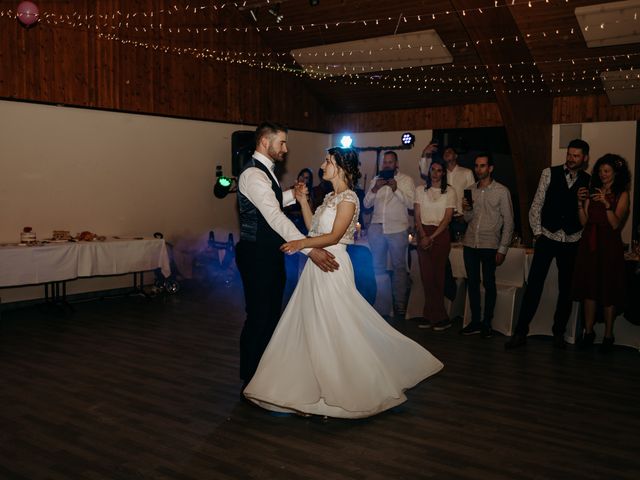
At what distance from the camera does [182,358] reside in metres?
4.96

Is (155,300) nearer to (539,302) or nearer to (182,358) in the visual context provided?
(182,358)

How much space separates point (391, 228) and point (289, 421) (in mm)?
3092

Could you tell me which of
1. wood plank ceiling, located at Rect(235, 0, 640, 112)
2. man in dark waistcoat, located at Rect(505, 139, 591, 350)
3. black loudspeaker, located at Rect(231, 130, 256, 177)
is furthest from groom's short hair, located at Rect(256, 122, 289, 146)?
black loudspeaker, located at Rect(231, 130, 256, 177)

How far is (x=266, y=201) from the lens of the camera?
3.58 m

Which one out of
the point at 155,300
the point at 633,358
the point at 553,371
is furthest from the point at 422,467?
the point at 155,300

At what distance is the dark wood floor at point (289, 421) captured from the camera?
299 centimetres

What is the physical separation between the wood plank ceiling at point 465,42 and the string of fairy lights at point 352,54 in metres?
0.02

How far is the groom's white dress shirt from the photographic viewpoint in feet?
11.6

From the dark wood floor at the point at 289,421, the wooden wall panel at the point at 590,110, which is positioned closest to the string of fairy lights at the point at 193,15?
the wooden wall panel at the point at 590,110

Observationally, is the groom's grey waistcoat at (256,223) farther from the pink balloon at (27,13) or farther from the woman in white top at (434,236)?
the pink balloon at (27,13)

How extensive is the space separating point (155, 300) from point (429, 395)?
14.8 ft

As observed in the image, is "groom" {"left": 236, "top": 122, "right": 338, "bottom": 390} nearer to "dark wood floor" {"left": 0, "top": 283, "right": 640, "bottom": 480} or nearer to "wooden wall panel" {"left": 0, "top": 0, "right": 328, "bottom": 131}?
"dark wood floor" {"left": 0, "top": 283, "right": 640, "bottom": 480}

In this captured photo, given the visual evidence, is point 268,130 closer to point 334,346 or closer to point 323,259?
point 323,259

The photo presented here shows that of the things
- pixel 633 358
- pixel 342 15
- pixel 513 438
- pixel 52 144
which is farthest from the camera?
pixel 342 15
